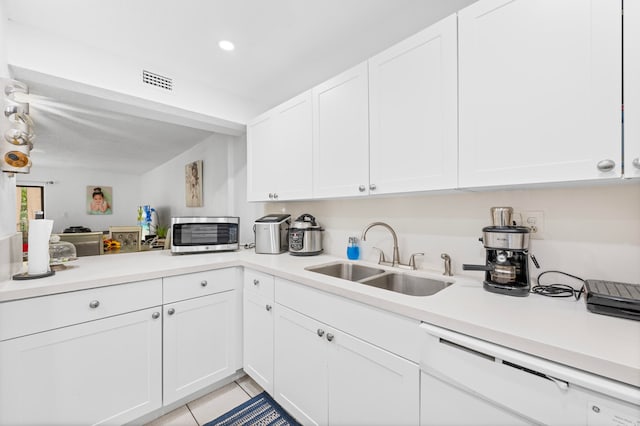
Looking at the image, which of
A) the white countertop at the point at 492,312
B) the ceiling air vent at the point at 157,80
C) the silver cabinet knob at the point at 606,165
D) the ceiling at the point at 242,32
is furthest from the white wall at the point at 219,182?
the silver cabinet knob at the point at 606,165

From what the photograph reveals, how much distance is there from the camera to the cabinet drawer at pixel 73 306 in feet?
3.80

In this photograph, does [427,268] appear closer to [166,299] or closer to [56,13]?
[166,299]

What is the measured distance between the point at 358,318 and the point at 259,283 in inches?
31.8

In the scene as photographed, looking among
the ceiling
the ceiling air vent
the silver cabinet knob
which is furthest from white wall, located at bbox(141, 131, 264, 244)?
the silver cabinet knob

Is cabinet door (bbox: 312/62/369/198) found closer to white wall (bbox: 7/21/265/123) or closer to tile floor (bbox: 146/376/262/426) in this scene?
white wall (bbox: 7/21/265/123)

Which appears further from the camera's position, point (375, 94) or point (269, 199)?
point (269, 199)

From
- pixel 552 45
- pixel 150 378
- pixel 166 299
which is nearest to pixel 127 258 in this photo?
pixel 166 299

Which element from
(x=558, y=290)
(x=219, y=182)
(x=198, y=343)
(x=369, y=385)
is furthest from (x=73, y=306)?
(x=219, y=182)

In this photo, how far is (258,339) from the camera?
5.70ft

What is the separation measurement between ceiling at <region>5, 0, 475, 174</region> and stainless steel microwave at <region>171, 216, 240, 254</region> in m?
1.00

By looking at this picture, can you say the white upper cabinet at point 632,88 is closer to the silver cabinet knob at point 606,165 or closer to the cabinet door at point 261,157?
the silver cabinet knob at point 606,165

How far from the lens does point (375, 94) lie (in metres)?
1.43

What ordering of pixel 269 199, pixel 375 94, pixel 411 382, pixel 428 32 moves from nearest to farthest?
pixel 411 382 → pixel 428 32 → pixel 375 94 → pixel 269 199

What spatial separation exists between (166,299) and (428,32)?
6.44ft
